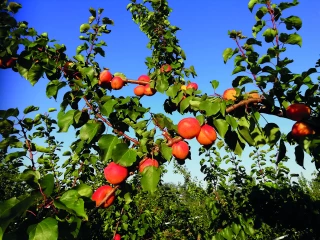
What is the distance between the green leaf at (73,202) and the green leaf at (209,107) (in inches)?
35.1

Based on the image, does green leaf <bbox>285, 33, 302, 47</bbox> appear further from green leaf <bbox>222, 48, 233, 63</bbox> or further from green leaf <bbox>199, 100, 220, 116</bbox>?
green leaf <bbox>199, 100, 220, 116</bbox>

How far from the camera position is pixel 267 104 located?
5.64 feet

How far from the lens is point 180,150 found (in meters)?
1.72

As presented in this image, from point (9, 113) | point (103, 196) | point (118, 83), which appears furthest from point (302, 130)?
point (9, 113)

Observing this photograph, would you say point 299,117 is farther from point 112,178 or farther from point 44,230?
point 44,230

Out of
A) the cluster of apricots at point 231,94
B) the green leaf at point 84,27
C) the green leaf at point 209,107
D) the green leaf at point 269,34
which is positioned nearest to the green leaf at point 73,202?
the green leaf at point 209,107

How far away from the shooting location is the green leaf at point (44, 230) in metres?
1.04

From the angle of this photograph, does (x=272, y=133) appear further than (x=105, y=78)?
No

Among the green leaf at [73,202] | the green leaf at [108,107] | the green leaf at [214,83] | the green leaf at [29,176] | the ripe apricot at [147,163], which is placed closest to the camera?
the green leaf at [73,202]

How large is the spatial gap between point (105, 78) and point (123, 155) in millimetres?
974

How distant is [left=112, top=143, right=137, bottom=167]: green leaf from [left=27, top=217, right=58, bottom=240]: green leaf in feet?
1.79

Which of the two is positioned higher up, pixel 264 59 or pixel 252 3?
pixel 252 3

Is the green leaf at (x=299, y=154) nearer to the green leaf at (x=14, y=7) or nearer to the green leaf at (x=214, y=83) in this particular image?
the green leaf at (x=214, y=83)

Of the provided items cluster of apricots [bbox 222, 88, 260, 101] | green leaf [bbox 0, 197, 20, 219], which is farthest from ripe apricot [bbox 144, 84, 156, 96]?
green leaf [bbox 0, 197, 20, 219]
